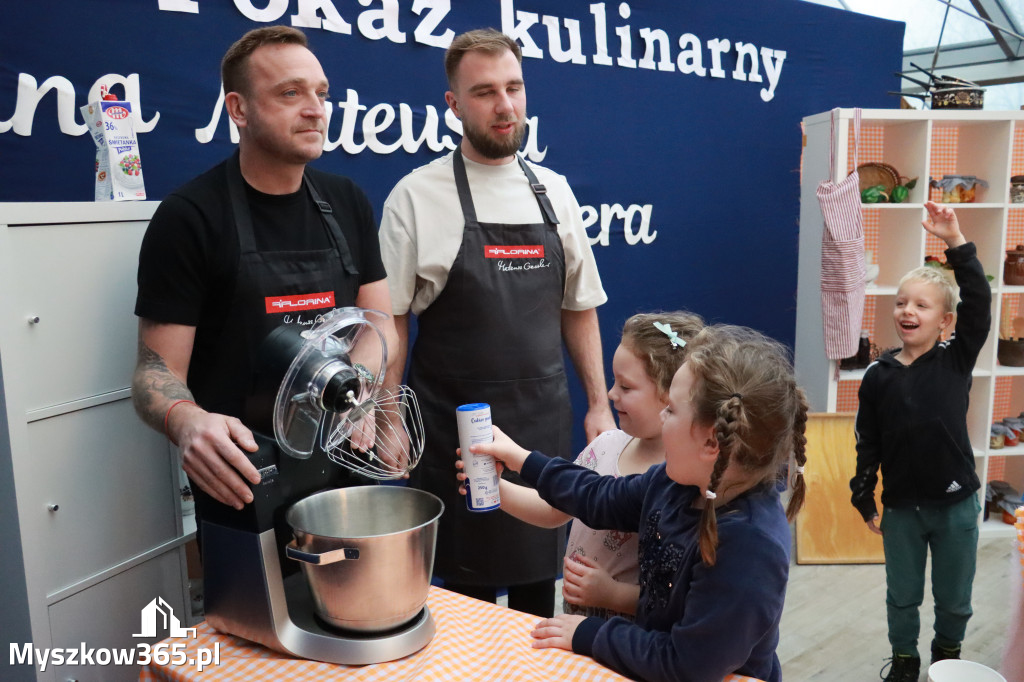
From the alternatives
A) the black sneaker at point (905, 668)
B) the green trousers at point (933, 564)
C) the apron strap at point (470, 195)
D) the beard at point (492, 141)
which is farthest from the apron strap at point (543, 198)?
the black sneaker at point (905, 668)

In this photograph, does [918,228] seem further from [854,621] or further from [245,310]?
[245,310]

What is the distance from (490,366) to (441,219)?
1.43 ft

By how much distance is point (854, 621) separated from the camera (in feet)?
10.9

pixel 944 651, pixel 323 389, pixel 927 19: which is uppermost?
pixel 927 19

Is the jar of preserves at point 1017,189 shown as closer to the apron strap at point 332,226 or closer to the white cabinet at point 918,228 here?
the white cabinet at point 918,228

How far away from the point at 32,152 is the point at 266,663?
1827 millimetres

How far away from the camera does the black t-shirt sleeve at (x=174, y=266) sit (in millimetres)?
1679

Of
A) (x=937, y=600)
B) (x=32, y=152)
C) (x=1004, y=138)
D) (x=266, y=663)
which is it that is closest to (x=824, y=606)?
(x=937, y=600)

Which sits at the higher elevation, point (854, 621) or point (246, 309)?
point (246, 309)

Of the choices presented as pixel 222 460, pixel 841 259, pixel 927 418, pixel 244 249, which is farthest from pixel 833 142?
pixel 222 460

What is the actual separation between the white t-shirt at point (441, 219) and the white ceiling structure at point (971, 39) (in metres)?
4.10

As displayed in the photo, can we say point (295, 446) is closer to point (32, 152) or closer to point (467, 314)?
point (467, 314)

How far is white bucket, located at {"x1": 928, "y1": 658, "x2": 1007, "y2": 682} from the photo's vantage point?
5.81ft
